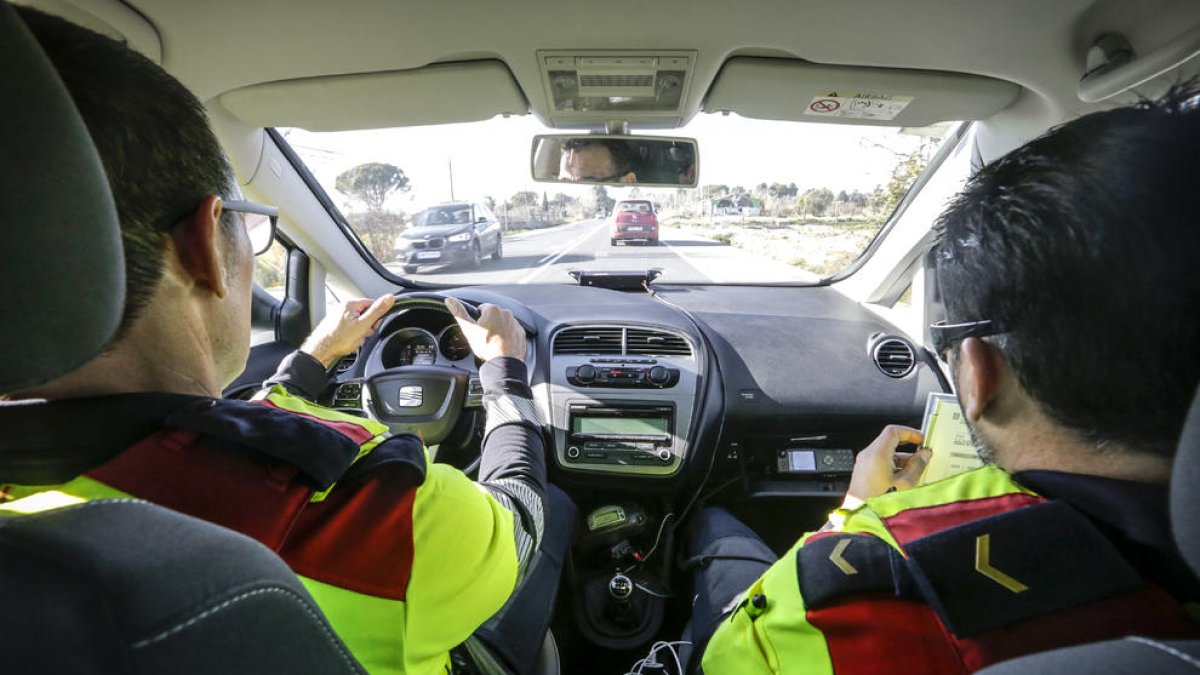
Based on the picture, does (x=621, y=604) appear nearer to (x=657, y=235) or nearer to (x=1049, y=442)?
(x=1049, y=442)

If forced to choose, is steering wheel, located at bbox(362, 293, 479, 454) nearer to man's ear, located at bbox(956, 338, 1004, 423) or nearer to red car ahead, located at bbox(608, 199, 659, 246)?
red car ahead, located at bbox(608, 199, 659, 246)

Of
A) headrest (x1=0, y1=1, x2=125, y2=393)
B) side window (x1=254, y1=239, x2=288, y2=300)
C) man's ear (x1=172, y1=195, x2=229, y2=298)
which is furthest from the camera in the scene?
side window (x1=254, y1=239, x2=288, y2=300)

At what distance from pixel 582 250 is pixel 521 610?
2725mm

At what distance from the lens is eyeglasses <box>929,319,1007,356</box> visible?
1.08 meters

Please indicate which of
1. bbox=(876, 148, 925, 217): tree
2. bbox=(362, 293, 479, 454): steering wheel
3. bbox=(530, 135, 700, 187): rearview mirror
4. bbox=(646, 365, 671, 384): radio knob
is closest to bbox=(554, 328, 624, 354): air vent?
bbox=(646, 365, 671, 384): radio knob

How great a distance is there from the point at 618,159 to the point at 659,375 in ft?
3.75

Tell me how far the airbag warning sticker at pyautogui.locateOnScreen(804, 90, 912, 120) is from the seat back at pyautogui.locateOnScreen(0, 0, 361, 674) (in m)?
2.77

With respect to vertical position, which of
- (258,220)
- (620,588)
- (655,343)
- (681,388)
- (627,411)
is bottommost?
(620,588)

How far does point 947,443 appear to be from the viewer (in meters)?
1.80

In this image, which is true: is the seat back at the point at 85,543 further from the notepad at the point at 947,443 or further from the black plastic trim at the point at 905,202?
the black plastic trim at the point at 905,202

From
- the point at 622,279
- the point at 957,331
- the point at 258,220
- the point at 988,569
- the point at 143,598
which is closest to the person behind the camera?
the point at 143,598

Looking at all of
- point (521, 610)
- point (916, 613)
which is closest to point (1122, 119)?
point (916, 613)

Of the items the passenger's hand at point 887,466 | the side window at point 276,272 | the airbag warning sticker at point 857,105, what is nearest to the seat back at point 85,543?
the passenger's hand at point 887,466

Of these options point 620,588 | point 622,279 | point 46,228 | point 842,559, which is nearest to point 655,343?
point 622,279
